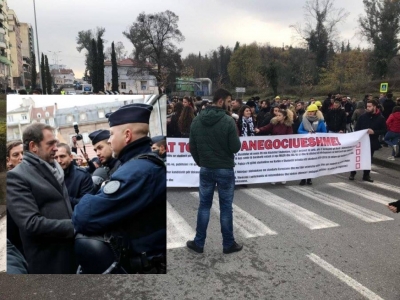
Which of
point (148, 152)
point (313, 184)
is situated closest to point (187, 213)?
point (313, 184)

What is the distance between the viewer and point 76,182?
2.64 m

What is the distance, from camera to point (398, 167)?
10.5m

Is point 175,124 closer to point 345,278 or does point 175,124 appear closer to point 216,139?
point 216,139

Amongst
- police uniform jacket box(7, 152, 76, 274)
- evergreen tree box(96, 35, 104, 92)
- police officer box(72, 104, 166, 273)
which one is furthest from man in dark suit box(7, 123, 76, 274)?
evergreen tree box(96, 35, 104, 92)

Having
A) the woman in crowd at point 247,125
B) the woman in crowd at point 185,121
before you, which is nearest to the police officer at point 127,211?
the woman in crowd at point 185,121

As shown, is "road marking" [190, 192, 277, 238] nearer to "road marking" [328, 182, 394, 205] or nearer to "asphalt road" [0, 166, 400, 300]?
"asphalt road" [0, 166, 400, 300]

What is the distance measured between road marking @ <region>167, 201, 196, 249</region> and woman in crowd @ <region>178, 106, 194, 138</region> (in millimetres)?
1955

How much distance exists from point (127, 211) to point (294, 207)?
186 inches

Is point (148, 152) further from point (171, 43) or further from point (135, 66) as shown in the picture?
point (171, 43)

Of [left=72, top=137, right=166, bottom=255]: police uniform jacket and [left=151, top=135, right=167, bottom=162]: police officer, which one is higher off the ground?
[left=151, top=135, right=167, bottom=162]: police officer

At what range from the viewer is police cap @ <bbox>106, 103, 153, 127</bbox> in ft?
8.63

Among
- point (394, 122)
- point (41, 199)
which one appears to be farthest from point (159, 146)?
point (394, 122)

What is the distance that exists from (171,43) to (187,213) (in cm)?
264

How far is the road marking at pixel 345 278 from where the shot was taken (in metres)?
3.92
